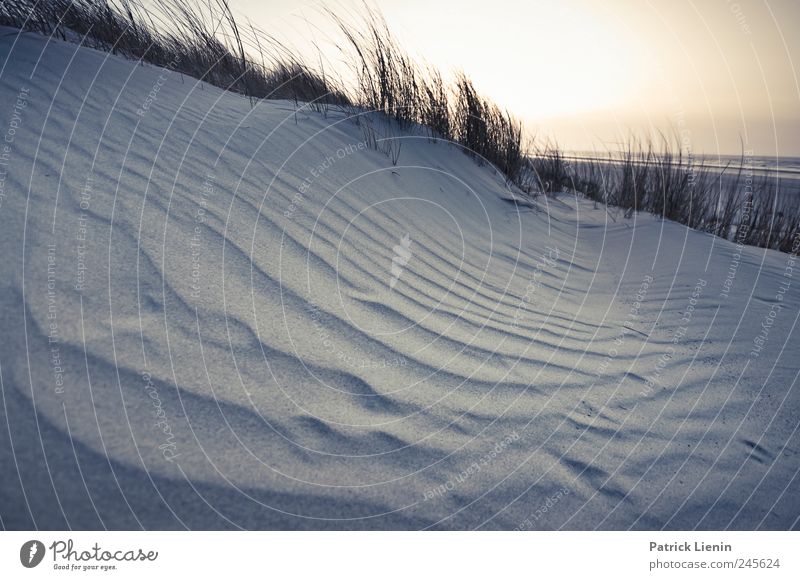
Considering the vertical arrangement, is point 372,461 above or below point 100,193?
below

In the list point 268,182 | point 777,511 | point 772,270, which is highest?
point 772,270

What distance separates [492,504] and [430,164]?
4.01 metres

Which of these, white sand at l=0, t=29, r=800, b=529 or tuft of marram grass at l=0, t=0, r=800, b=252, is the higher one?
tuft of marram grass at l=0, t=0, r=800, b=252

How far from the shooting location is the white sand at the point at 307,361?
1.28m

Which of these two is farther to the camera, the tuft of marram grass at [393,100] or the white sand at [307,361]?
the tuft of marram grass at [393,100]

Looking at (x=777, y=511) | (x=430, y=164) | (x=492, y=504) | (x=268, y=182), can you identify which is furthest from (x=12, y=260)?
(x=430, y=164)

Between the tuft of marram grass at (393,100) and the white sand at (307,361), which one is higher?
the tuft of marram grass at (393,100)

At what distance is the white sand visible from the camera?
1.28m

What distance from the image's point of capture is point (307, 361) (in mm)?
1763

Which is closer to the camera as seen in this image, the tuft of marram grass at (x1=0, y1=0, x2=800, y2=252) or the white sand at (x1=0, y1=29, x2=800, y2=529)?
the white sand at (x1=0, y1=29, x2=800, y2=529)

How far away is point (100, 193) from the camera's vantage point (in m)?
2.08

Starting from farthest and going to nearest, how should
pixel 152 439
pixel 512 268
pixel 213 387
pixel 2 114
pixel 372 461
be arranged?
pixel 512 268 → pixel 2 114 → pixel 213 387 → pixel 372 461 → pixel 152 439

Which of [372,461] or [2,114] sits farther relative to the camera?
[2,114]
